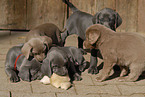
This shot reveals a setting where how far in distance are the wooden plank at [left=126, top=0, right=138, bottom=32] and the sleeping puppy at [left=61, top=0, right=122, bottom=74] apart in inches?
78.4

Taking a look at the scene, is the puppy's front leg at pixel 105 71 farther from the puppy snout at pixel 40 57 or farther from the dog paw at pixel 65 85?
the puppy snout at pixel 40 57

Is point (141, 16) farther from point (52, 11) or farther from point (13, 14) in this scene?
point (13, 14)

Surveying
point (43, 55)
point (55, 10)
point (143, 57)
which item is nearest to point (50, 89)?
point (43, 55)

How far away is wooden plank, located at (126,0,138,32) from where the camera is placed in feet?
29.7

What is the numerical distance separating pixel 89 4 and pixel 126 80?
3.76 metres

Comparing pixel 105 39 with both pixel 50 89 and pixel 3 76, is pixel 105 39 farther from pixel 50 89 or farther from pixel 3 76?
pixel 3 76

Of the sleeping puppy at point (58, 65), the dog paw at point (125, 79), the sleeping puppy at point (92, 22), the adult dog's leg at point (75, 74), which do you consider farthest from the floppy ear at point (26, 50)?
the dog paw at point (125, 79)

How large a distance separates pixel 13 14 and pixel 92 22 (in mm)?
3035

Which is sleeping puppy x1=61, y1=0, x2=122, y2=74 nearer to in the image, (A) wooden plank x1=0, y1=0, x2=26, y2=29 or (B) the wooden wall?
(B) the wooden wall

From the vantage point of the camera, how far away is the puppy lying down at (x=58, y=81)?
5543 millimetres

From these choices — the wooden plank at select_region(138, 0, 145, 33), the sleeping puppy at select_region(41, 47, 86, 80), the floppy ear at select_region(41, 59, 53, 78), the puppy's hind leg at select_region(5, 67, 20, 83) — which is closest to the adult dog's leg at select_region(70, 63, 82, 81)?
the sleeping puppy at select_region(41, 47, 86, 80)

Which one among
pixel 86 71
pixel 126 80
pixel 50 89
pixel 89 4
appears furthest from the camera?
pixel 89 4

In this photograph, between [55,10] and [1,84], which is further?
[55,10]

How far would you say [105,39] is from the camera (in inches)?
234
